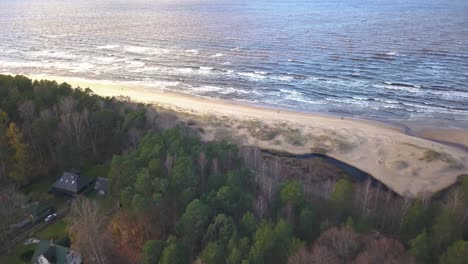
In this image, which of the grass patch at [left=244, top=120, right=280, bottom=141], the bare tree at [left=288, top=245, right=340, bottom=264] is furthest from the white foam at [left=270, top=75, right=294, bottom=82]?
the bare tree at [left=288, top=245, right=340, bottom=264]

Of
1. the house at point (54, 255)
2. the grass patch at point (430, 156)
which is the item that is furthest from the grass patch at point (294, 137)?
the house at point (54, 255)

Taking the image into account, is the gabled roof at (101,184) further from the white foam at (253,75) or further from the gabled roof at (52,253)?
the white foam at (253,75)

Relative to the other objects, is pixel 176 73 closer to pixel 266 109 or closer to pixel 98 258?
pixel 266 109

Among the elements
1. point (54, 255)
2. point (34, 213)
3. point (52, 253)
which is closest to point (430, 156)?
point (54, 255)

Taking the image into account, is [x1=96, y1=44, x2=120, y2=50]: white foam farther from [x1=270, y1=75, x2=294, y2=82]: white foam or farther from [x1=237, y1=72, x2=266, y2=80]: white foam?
[x1=270, y1=75, x2=294, y2=82]: white foam

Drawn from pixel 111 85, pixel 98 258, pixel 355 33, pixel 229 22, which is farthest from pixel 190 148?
pixel 229 22

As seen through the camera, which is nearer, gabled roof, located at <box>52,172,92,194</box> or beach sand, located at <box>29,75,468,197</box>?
gabled roof, located at <box>52,172,92,194</box>
